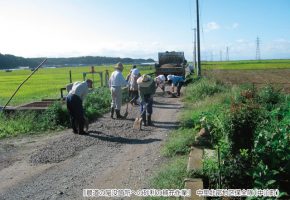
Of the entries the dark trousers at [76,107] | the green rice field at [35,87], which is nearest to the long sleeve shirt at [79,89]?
the dark trousers at [76,107]

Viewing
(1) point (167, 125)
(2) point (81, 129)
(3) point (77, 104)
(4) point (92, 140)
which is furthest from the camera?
(1) point (167, 125)

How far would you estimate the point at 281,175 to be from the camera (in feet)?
19.8

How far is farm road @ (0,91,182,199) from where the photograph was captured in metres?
6.94

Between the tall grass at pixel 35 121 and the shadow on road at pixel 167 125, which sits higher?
the tall grass at pixel 35 121

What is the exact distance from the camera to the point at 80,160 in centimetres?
866

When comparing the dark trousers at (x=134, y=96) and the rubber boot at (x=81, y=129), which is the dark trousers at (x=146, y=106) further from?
the dark trousers at (x=134, y=96)

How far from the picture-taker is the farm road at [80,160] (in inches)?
273

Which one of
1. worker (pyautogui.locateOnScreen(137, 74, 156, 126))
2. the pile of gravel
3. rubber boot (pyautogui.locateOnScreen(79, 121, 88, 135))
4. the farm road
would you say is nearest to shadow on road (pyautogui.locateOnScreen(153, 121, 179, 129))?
the farm road

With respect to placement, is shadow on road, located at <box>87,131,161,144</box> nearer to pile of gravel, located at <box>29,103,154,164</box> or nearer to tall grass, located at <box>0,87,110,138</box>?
pile of gravel, located at <box>29,103,154,164</box>

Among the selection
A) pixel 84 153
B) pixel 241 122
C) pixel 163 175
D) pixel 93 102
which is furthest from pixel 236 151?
pixel 93 102

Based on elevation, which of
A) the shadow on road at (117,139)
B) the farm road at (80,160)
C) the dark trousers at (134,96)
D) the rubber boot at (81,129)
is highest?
the dark trousers at (134,96)

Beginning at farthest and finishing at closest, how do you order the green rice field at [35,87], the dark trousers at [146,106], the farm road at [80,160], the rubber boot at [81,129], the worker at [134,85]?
1. the green rice field at [35,87]
2. the worker at [134,85]
3. the dark trousers at [146,106]
4. the rubber boot at [81,129]
5. the farm road at [80,160]

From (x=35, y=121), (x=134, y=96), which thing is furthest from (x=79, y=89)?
(x=134, y=96)

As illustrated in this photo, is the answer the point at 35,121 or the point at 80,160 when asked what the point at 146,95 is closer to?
the point at 35,121
